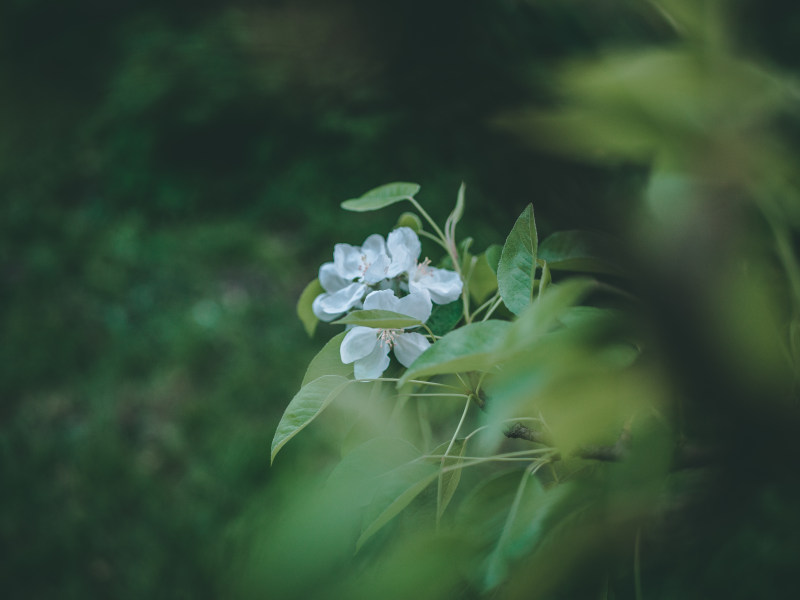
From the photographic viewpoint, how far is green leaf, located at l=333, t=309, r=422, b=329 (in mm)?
480

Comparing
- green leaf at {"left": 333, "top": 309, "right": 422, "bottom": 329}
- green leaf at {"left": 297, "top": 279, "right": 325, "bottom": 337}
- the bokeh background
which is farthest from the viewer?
the bokeh background

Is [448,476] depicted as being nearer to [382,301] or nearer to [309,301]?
[382,301]

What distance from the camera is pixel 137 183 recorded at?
2.90 m

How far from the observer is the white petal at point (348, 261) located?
0.66m

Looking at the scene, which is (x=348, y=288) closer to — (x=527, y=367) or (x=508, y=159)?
(x=508, y=159)

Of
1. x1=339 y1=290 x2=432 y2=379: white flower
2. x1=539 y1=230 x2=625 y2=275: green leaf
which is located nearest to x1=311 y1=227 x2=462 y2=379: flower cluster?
x1=339 y1=290 x2=432 y2=379: white flower

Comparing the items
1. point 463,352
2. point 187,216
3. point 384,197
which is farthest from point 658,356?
point 187,216

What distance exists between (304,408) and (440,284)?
0.64ft

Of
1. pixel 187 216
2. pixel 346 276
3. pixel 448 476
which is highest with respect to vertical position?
pixel 346 276

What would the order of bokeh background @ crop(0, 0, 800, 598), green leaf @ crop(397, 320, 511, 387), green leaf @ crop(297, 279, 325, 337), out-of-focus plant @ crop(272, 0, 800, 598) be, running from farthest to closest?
1. bokeh background @ crop(0, 0, 800, 598)
2. green leaf @ crop(297, 279, 325, 337)
3. green leaf @ crop(397, 320, 511, 387)
4. out-of-focus plant @ crop(272, 0, 800, 598)

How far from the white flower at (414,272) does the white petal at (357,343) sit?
73 mm

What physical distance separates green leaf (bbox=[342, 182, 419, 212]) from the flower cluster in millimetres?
37

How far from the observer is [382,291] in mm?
565

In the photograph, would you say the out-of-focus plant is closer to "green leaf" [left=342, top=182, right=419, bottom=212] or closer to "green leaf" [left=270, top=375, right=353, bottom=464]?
"green leaf" [left=270, top=375, right=353, bottom=464]
